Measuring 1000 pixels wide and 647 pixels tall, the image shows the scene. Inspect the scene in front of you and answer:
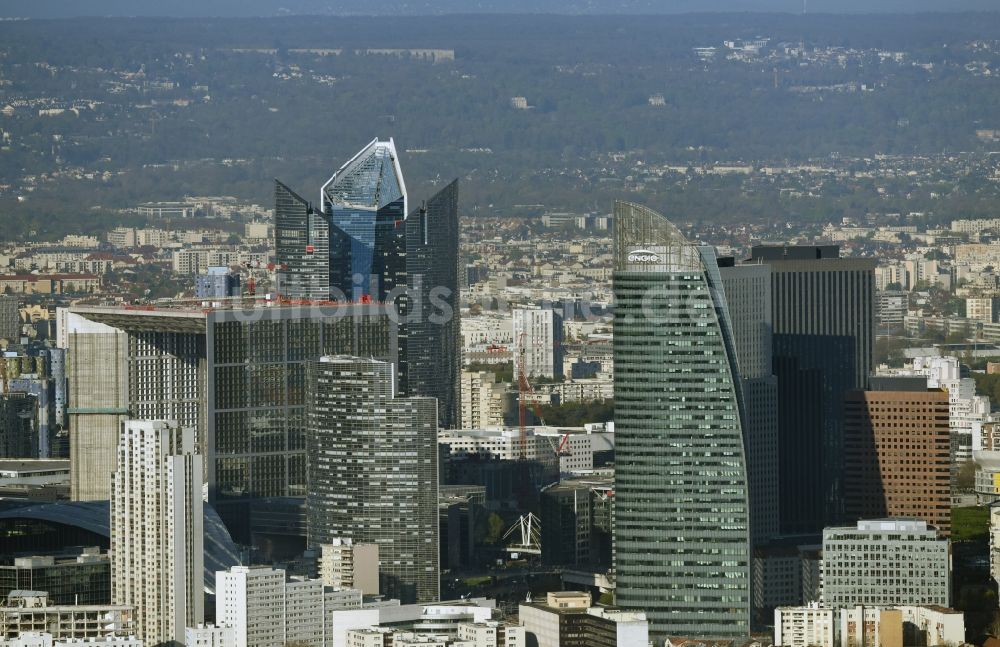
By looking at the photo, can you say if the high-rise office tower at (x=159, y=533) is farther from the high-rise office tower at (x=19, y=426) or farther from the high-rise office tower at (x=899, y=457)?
the high-rise office tower at (x=19, y=426)

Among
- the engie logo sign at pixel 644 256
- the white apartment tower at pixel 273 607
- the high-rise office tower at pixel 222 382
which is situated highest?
the engie logo sign at pixel 644 256

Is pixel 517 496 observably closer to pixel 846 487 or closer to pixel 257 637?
pixel 846 487

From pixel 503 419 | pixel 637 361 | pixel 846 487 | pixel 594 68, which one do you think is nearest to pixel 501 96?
pixel 594 68

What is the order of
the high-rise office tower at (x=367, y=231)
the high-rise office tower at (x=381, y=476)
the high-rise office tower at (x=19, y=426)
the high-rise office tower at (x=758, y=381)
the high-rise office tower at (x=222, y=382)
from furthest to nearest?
the high-rise office tower at (x=367, y=231) → the high-rise office tower at (x=19, y=426) → the high-rise office tower at (x=222, y=382) → the high-rise office tower at (x=758, y=381) → the high-rise office tower at (x=381, y=476)

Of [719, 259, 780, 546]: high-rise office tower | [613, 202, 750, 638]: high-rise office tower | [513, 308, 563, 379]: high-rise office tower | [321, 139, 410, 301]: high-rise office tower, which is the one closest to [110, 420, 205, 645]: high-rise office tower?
[613, 202, 750, 638]: high-rise office tower

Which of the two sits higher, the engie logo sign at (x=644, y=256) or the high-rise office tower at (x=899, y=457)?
the engie logo sign at (x=644, y=256)

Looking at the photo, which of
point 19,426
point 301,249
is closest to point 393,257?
point 301,249

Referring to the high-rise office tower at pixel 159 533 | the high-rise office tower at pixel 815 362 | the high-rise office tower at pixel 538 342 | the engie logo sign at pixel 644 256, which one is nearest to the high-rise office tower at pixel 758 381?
the high-rise office tower at pixel 815 362
